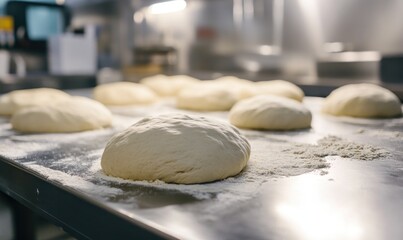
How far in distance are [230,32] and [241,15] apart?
0.72ft

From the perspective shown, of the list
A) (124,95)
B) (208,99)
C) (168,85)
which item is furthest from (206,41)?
(208,99)

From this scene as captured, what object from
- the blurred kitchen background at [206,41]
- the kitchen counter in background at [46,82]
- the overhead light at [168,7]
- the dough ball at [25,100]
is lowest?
the kitchen counter in background at [46,82]

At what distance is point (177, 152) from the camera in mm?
878

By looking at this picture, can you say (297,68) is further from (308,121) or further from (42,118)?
(42,118)

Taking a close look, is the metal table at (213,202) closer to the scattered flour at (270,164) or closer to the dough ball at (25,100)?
the scattered flour at (270,164)

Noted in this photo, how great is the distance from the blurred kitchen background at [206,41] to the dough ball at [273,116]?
94 cm

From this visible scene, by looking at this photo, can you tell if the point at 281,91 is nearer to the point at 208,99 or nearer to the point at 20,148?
the point at 208,99

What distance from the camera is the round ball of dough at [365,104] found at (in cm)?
163

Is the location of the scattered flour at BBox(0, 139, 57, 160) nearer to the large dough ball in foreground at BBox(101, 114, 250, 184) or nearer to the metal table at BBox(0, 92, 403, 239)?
the metal table at BBox(0, 92, 403, 239)

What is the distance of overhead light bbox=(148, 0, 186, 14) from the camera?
4.39 m

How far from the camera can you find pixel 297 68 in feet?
11.4

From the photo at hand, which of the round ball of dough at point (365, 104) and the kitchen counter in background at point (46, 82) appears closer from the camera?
the round ball of dough at point (365, 104)

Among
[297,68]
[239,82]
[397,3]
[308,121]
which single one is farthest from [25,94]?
[397,3]

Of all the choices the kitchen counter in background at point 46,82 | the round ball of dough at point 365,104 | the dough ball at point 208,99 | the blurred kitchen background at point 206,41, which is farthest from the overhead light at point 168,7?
the round ball of dough at point 365,104
